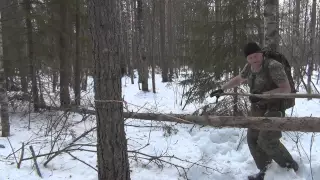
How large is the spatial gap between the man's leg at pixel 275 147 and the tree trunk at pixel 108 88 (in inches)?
82.2

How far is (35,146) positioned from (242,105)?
5185 millimetres

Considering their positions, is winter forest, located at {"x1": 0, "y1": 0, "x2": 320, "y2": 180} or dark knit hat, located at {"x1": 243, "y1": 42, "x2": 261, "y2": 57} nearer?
winter forest, located at {"x1": 0, "y1": 0, "x2": 320, "y2": 180}

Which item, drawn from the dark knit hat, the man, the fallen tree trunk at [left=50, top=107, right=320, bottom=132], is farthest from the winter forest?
the dark knit hat

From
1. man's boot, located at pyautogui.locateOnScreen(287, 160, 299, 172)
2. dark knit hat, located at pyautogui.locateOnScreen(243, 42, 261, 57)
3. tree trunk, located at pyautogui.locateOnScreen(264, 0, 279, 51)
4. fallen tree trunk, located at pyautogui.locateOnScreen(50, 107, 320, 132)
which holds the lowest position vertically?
man's boot, located at pyautogui.locateOnScreen(287, 160, 299, 172)

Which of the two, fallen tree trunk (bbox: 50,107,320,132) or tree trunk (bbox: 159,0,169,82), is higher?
tree trunk (bbox: 159,0,169,82)

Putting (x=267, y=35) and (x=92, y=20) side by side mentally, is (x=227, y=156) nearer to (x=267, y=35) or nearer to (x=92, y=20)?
(x=267, y=35)

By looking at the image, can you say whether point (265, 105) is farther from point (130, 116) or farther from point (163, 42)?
point (163, 42)

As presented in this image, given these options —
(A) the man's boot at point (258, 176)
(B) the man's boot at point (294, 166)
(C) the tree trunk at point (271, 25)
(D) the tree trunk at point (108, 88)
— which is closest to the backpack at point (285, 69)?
(B) the man's boot at point (294, 166)

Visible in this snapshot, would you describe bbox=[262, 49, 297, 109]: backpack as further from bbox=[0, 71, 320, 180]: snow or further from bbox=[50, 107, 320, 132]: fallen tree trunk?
bbox=[50, 107, 320, 132]: fallen tree trunk

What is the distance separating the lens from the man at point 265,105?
172 inches

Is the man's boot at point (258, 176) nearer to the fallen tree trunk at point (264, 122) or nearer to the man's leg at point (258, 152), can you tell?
the man's leg at point (258, 152)

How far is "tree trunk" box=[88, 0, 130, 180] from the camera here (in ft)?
11.8

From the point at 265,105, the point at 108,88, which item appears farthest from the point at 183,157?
the point at 108,88

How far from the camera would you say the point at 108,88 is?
371cm
